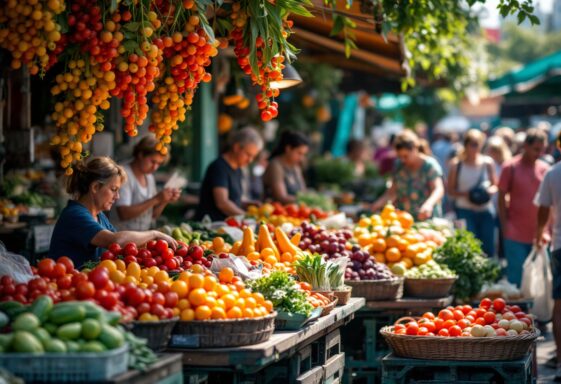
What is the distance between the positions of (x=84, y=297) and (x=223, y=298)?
2.35ft

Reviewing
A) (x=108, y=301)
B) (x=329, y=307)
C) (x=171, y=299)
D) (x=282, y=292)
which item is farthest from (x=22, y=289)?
(x=329, y=307)

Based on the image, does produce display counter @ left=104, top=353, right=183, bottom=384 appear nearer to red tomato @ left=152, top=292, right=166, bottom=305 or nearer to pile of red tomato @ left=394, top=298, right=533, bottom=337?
red tomato @ left=152, top=292, right=166, bottom=305

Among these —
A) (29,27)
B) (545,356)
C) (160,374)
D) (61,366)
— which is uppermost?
(29,27)

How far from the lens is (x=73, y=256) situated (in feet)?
19.2

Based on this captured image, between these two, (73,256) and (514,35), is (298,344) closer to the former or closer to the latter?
(73,256)

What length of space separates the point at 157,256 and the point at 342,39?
4.42 m

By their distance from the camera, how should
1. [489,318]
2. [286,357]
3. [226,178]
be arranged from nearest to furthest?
[286,357]
[489,318]
[226,178]

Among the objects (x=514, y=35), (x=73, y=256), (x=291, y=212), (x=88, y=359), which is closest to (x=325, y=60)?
(x=291, y=212)

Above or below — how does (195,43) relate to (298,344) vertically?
above

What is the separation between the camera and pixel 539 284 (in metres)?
8.80

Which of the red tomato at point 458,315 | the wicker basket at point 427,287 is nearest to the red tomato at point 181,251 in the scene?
the red tomato at point 458,315

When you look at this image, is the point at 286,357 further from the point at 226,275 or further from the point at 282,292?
the point at 226,275

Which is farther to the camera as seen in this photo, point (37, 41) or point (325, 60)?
point (325, 60)

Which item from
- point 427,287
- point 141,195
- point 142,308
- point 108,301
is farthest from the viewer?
point 141,195
